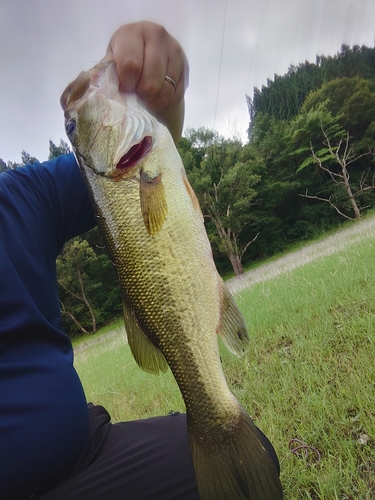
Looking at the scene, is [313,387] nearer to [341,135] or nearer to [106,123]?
[106,123]

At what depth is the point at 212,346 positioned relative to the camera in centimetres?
115

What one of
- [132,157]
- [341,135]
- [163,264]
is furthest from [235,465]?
[341,135]

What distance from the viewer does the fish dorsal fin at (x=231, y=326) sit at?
A: 3.79ft

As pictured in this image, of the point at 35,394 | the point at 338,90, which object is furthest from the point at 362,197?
the point at 35,394

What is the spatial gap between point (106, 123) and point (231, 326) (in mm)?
842

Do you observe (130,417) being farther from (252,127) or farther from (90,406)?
(252,127)

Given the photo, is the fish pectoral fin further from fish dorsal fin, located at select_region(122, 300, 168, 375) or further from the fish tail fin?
the fish tail fin

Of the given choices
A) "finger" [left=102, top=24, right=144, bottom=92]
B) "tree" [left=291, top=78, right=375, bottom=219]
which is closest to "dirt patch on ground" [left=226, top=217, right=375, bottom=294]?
"finger" [left=102, top=24, right=144, bottom=92]

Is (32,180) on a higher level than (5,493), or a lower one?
higher

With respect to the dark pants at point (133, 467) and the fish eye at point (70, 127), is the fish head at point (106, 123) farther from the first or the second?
the dark pants at point (133, 467)

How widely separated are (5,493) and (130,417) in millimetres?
2159

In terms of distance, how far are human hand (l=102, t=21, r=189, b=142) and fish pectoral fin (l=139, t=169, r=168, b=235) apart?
0.27m

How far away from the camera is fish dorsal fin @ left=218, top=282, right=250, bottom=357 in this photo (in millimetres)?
1156

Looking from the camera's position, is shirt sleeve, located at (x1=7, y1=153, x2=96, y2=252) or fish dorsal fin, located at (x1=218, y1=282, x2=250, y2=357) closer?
fish dorsal fin, located at (x1=218, y1=282, x2=250, y2=357)
